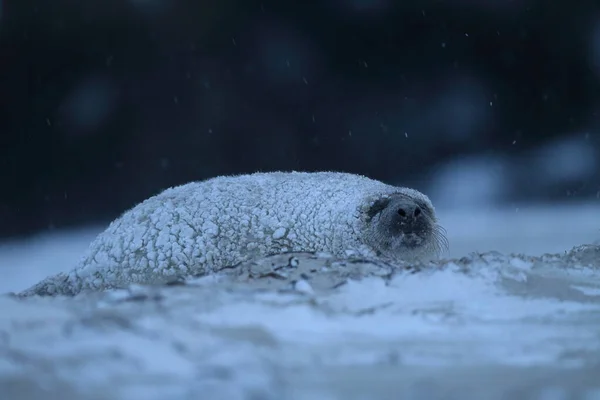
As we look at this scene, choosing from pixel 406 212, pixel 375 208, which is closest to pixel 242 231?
pixel 375 208

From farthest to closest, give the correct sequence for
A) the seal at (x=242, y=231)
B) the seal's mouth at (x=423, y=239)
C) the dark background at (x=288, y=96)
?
the dark background at (x=288, y=96), the seal's mouth at (x=423, y=239), the seal at (x=242, y=231)

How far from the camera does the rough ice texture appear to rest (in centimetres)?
93

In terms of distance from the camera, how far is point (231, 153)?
4504mm

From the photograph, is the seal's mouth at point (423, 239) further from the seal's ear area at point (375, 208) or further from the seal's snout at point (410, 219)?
the seal's ear area at point (375, 208)

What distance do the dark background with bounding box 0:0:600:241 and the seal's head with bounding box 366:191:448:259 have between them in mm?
1778

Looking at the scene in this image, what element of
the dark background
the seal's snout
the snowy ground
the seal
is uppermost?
the dark background

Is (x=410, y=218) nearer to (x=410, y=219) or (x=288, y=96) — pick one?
(x=410, y=219)

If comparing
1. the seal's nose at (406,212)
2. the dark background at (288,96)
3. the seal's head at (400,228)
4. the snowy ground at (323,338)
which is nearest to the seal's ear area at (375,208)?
the seal's head at (400,228)

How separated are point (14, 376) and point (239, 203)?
1854mm

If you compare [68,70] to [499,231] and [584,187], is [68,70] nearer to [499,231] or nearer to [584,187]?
[499,231]

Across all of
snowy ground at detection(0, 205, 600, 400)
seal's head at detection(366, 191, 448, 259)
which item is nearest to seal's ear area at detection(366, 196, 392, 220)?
seal's head at detection(366, 191, 448, 259)

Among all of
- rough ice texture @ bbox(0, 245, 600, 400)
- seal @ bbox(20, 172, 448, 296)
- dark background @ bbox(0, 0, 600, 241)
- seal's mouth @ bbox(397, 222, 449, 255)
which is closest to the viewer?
rough ice texture @ bbox(0, 245, 600, 400)

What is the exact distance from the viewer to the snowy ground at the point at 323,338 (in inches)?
36.9

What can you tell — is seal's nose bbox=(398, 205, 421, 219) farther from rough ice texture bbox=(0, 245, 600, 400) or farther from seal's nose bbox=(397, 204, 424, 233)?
rough ice texture bbox=(0, 245, 600, 400)
